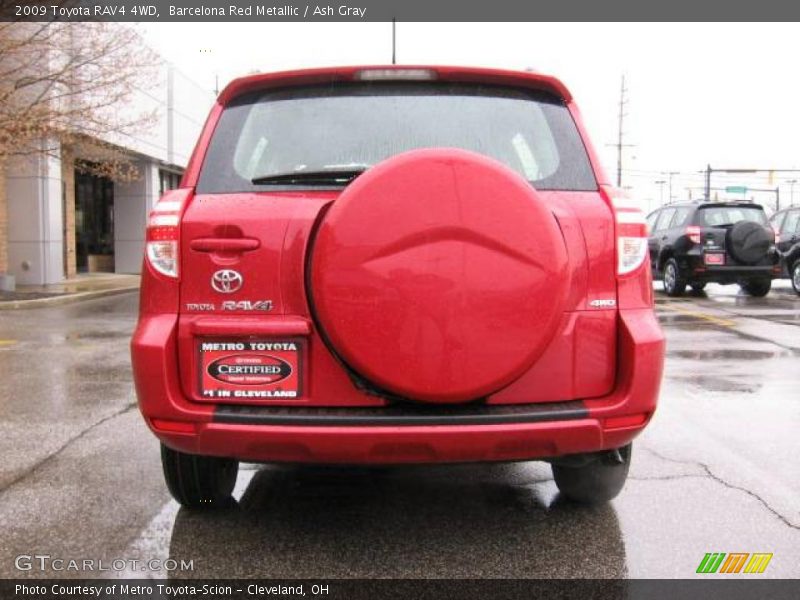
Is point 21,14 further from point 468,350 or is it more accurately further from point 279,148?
point 468,350

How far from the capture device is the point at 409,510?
3340mm

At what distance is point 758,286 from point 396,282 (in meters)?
14.2

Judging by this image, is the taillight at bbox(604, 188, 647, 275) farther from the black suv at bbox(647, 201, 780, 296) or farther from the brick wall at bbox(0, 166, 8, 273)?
the brick wall at bbox(0, 166, 8, 273)

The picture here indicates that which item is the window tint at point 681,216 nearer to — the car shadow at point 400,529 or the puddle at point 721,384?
the puddle at point 721,384

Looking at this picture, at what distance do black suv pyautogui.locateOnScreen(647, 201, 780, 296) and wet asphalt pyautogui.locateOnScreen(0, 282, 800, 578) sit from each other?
8953mm

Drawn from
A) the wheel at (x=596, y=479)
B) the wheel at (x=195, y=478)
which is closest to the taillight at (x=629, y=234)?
the wheel at (x=596, y=479)

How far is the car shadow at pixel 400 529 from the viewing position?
2.77 m

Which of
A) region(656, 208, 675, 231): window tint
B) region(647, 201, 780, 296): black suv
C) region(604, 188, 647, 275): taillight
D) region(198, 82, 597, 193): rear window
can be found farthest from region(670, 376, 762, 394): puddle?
region(656, 208, 675, 231): window tint

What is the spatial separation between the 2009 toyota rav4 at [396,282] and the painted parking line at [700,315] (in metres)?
8.25

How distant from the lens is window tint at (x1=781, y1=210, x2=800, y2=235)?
15.5m

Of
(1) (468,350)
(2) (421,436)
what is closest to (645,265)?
(1) (468,350)

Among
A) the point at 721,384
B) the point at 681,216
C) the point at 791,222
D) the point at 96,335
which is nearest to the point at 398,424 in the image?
the point at 721,384

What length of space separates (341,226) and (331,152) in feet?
1.87

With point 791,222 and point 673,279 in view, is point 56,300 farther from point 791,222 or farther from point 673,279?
point 791,222
